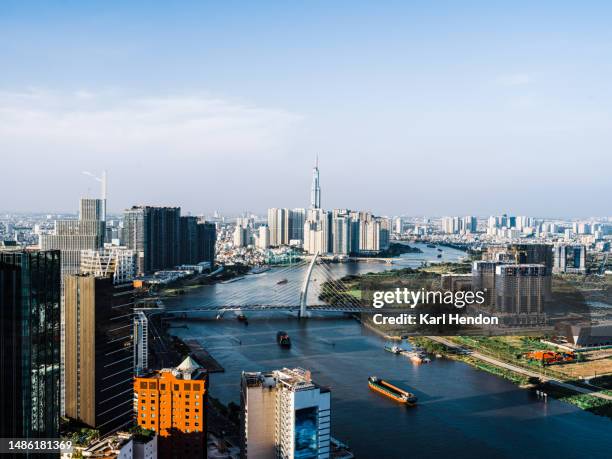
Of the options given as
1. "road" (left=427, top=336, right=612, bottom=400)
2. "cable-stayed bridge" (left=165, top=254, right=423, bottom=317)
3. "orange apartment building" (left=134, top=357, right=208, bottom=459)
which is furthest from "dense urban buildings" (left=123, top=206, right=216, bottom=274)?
"orange apartment building" (left=134, top=357, right=208, bottom=459)

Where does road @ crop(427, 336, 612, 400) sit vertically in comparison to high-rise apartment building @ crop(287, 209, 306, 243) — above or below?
below

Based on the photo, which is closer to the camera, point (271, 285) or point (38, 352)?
point (38, 352)

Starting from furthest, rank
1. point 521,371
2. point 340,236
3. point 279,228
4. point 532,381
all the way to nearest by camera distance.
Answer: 1. point 279,228
2. point 340,236
3. point 521,371
4. point 532,381

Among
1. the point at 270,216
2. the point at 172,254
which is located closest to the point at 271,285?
the point at 172,254

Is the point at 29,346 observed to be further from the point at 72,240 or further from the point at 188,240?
the point at 188,240

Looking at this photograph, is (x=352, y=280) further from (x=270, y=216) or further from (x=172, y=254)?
(x=270, y=216)

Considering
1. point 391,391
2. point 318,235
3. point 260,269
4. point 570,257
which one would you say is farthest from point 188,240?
point 391,391

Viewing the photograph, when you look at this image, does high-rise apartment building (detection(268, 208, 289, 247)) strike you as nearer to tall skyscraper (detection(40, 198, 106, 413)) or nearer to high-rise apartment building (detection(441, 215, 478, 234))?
high-rise apartment building (detection(441, 215, 478, 234))
